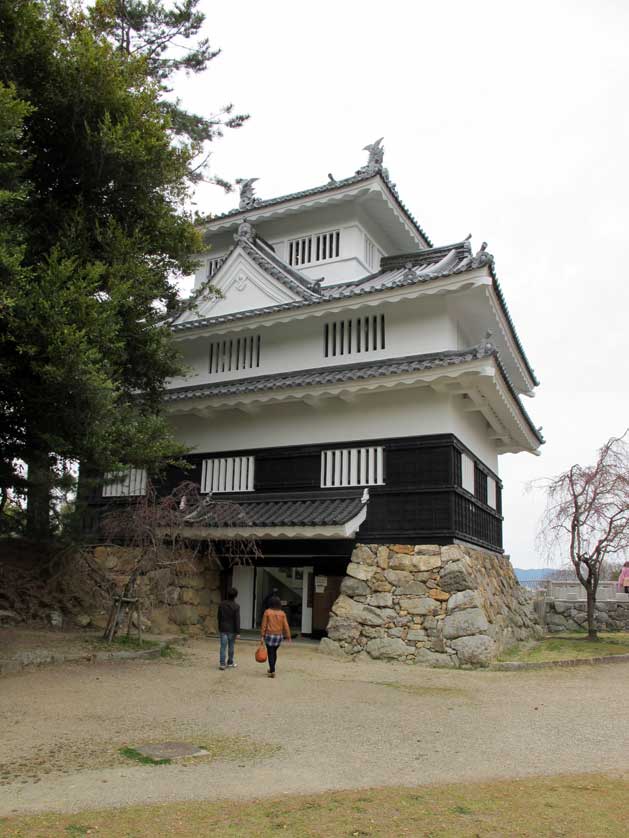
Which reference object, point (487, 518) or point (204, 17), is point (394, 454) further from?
point (204, 17)

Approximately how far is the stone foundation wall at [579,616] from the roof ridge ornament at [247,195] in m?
17.3

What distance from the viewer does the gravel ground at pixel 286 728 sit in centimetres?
626

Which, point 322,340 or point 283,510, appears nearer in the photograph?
point 283,510

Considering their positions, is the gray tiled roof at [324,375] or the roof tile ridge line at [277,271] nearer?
the gray tiled roof at [324,375]

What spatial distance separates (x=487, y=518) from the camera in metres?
19.0

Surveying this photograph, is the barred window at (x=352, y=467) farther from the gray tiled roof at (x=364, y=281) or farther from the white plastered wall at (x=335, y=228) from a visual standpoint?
the white plastered wall at (x=335, y=228)

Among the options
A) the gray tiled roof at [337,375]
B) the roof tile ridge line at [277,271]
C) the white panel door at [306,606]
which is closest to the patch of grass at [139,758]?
the white panel door at [306,606]

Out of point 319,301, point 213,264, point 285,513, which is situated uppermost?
point 213,264

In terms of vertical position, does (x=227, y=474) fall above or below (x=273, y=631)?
above

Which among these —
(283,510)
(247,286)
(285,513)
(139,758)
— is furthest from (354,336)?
(139,758)

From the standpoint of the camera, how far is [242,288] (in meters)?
20.1

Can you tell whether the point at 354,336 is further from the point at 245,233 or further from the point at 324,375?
the point at 245,233

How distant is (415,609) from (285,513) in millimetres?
3550

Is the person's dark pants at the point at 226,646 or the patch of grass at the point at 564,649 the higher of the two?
the person's dark pants at the point at 226,646
